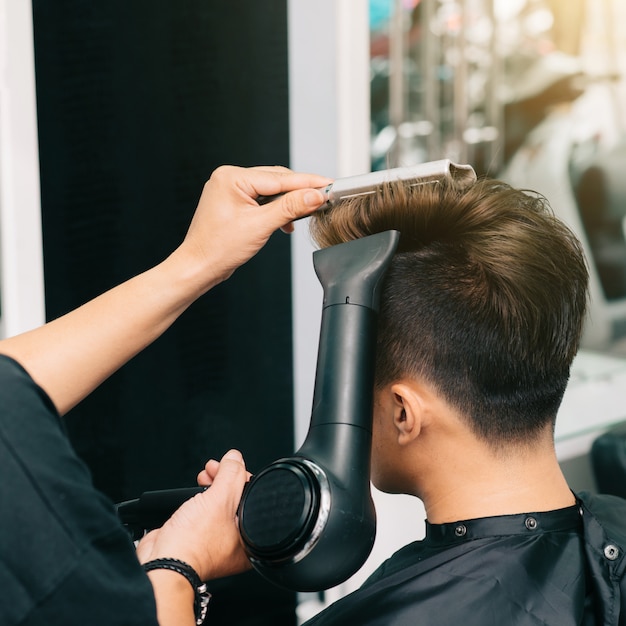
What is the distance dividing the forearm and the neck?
0.45 meters

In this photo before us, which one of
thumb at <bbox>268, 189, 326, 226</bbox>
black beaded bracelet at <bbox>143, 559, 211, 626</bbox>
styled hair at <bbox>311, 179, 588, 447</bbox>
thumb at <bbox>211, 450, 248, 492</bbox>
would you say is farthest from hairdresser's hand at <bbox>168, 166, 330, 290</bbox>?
black beaded bracelet at <bbox>143, 559, 211, 626</bbox>

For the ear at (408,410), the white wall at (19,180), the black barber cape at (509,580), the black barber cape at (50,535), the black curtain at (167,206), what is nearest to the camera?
the black barber cape at (50,535)

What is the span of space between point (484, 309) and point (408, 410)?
0.58ft

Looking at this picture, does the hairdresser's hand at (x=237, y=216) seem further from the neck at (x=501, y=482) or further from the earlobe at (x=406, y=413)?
the neck at (x=501, y=482)

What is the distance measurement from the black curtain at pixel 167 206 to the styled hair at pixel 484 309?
816 mm

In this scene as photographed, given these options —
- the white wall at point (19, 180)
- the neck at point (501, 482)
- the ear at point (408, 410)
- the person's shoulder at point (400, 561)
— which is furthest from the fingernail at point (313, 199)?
the white wall at point (19, 180)

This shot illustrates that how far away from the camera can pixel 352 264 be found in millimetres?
1071

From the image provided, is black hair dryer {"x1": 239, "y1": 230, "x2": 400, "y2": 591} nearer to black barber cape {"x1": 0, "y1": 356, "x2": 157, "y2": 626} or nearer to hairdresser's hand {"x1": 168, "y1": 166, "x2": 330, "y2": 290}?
hairdresser's hand {"x1": 168, "y1": 166, "x2": 330, "y2": 290}

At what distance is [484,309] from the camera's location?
1.13m

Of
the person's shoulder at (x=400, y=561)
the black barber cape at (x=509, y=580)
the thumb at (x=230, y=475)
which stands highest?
the thumb at (x=230, y=475)

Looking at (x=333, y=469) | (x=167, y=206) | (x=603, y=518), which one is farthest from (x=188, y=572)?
(x=167, y=206)

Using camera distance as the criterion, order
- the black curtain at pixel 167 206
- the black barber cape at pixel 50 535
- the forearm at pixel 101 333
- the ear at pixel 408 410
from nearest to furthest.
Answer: the black barber cape at pixel 50 535, the forearm at pixel 101 333, the ear at pixel 408 410, the black curtain at pixel 167 206

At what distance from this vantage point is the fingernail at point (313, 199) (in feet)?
3.61

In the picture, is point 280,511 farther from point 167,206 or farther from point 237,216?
point 167,206
